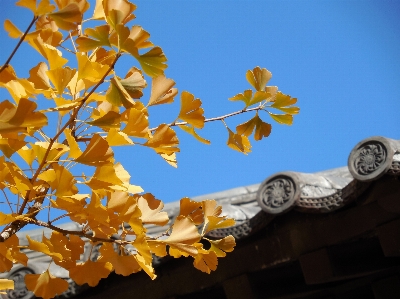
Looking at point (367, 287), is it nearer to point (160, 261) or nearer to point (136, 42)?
point (160, 261)

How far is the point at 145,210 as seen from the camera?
2.64 ft

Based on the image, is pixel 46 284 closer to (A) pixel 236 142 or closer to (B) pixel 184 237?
(B) pixel 184 237

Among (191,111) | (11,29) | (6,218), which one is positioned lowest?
(6,218)

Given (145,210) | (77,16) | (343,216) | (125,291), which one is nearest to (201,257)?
(145,210)

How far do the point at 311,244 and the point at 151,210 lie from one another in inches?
54.5

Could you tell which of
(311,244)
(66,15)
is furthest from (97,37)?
(311,244)

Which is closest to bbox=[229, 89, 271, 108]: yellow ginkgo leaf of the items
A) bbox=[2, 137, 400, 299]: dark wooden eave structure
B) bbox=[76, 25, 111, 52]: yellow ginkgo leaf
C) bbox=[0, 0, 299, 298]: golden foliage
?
bbox=[0, 0, 299, 298]: golden foliage

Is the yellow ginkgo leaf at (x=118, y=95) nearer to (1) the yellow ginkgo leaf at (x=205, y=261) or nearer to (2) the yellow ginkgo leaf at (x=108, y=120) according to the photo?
(2) the yellow ginkgo leaf at (x=108, y=120)

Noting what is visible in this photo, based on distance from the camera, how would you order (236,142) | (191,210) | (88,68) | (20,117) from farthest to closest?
1. (236,142)
2. (191,210)
3. (88,68)
4. (20,117)

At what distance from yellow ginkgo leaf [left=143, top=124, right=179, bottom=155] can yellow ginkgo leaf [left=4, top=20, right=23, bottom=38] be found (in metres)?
0.22

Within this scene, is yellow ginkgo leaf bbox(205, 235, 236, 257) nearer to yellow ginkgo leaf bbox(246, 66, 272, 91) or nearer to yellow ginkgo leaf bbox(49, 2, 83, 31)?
yellow ginkgo leaf bbox(246, 66, 272, 91)

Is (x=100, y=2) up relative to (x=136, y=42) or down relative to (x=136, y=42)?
up

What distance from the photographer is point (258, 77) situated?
0.91m

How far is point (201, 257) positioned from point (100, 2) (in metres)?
0.41
